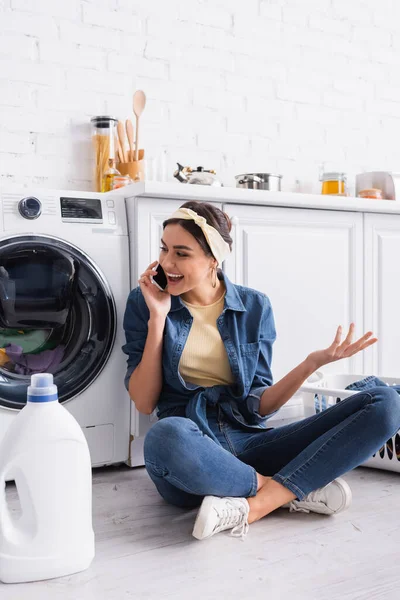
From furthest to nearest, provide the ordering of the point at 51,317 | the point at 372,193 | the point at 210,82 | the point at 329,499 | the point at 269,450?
1. the point at 210,82
2. the point at 372,193
3. the point at 51,317
4. the point at 269,450
5. the point at 329,499

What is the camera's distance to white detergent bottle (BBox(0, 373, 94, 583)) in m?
1.23

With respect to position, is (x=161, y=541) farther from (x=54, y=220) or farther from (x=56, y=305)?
(x=54, y=220)

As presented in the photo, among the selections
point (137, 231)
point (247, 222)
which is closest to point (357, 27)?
point (247, 222)

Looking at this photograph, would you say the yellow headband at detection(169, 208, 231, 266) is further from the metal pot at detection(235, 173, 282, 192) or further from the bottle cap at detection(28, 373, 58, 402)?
the metal pot at detection(235, 173, 282, 192)

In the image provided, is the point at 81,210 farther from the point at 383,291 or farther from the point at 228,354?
the point at 383,291

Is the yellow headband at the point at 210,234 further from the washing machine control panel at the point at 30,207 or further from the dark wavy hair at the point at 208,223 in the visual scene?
the washing machine control panel at the point at 30,207

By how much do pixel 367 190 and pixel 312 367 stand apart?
1.21m

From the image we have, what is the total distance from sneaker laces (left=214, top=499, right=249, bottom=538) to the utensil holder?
4.33ft

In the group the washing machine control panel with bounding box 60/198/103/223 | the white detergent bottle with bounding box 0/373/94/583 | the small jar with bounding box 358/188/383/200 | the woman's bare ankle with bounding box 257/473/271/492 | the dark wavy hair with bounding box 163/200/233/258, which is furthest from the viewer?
the small jar with bounding box 358/188/383/200

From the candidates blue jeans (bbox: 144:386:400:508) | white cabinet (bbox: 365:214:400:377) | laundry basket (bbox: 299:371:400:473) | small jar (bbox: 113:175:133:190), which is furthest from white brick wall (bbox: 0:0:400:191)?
blue jeans (bbox: 144:386:400:508)

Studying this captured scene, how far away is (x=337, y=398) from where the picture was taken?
216 cm

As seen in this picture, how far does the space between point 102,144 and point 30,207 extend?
64cm

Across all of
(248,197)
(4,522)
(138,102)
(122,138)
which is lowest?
(4,522)

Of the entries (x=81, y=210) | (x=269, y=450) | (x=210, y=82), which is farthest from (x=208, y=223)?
(x=210, y=82)
